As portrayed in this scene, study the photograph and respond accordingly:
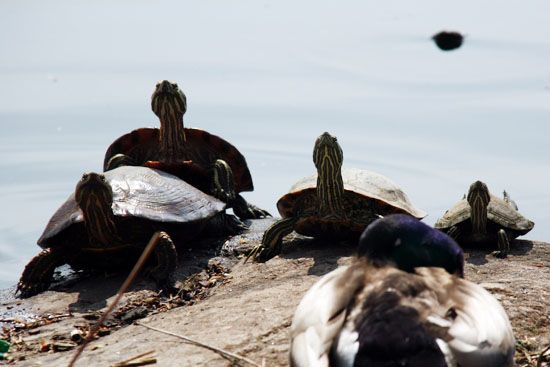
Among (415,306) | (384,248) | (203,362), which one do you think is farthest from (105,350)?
(415,306)

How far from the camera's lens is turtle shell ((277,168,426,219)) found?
330 inches

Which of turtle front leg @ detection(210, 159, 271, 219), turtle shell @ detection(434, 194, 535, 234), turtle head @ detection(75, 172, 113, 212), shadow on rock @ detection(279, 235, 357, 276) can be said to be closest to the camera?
shadow on rock @ detection(279, 235, 357, 276)

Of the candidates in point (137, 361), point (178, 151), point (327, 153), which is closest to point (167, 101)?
point (178, 151)

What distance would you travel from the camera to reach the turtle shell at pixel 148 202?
325 inches

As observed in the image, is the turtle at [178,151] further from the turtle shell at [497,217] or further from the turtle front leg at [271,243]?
the turtle shell at [497,217]

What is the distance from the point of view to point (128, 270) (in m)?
8.23

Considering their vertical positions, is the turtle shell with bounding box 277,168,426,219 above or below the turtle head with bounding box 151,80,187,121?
below

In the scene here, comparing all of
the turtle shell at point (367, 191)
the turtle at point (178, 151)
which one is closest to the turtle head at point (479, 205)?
the turtle shell at point (367, 191)

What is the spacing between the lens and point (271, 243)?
8070 mm

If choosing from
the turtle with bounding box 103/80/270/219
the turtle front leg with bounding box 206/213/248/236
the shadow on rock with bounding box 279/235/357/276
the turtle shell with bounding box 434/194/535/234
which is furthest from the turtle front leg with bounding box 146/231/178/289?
the turtle shell with bounding box 434/194/535/234

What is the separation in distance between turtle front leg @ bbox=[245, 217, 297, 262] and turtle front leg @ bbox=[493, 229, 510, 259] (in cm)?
160

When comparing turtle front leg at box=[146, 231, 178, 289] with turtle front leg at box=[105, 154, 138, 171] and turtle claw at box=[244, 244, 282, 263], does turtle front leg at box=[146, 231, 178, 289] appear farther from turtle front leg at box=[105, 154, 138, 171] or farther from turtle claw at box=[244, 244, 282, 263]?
turtle front leg at box=[105, 154, 138, 171]

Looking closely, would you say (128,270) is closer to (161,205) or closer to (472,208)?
(161,205)

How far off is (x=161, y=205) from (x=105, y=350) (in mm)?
2691
